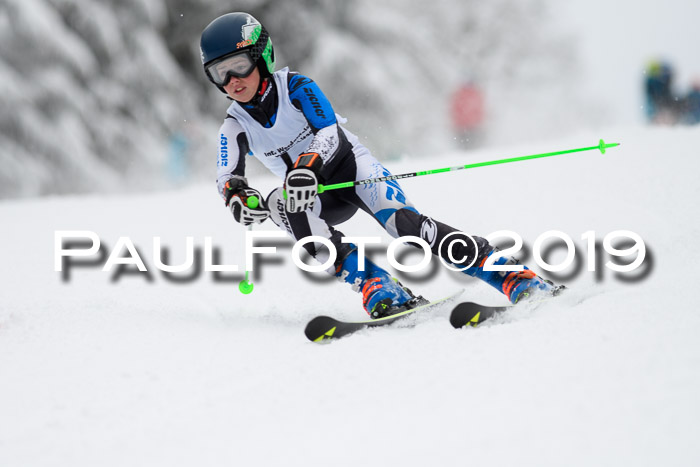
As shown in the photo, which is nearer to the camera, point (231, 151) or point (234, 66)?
point (234, 66)

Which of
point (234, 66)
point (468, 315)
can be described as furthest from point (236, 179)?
point (468, 315)

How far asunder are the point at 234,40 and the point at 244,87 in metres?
0.22

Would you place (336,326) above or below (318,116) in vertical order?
below

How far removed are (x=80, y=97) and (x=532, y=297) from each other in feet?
31.7

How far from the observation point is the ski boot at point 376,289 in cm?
310

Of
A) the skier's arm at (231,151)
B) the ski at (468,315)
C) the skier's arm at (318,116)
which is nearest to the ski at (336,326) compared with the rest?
the ski at (468,315)

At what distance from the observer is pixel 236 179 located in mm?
3174

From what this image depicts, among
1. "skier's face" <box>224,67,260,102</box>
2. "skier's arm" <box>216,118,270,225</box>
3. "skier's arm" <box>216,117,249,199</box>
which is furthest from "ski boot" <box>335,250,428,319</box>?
"skier's face" <box>224,67,260,102</box>

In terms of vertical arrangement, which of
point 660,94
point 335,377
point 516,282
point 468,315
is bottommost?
point 335,377

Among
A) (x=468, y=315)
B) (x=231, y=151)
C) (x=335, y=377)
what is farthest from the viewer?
(x=231, y=151)

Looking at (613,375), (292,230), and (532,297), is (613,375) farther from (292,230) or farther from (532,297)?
(292,230)

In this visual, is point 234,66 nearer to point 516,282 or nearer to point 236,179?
point 236,179

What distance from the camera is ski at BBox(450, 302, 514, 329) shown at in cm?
270

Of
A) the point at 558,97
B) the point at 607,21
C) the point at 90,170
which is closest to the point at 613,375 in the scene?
the point at 90,170
